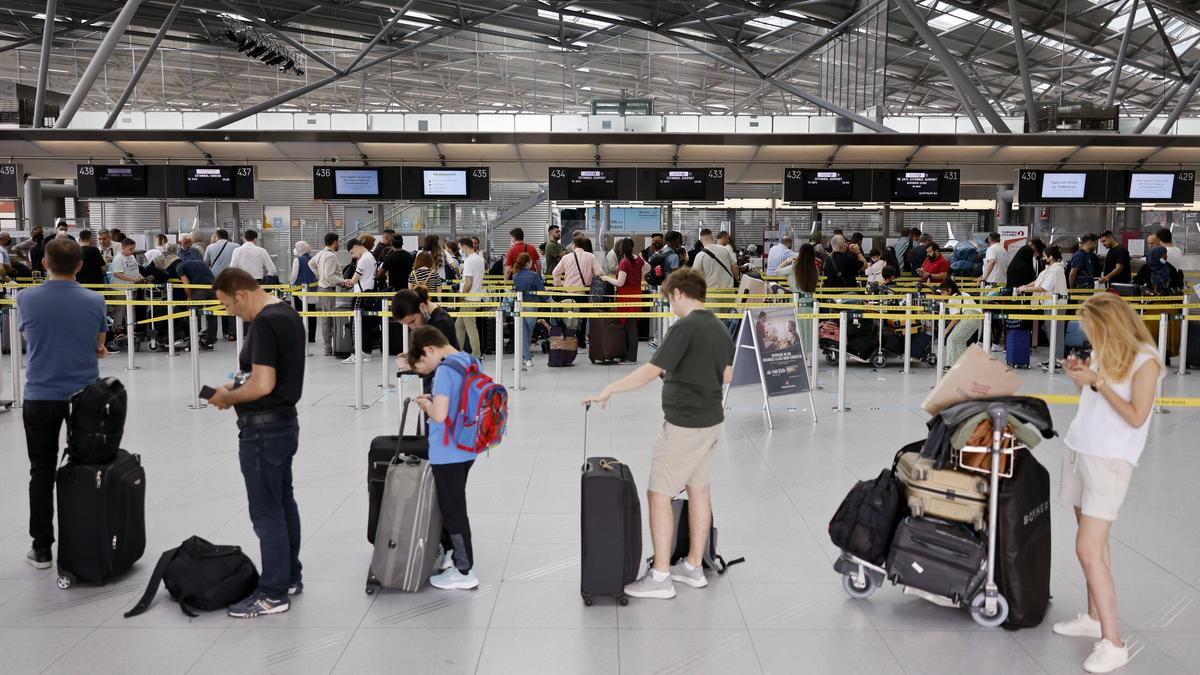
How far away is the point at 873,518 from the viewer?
488 cm

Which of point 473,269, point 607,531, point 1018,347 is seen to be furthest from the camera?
point 1018,347

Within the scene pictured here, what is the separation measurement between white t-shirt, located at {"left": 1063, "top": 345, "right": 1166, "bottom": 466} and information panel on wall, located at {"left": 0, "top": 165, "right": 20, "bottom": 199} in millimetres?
21576

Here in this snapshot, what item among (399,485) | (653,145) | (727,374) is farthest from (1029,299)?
(399,485)

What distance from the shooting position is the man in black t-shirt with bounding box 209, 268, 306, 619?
4.71m

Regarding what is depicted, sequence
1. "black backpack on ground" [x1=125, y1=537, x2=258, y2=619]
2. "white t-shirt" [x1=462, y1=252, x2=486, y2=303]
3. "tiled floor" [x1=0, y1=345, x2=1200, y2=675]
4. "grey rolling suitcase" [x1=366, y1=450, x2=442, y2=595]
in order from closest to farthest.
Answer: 1. "tiled floor" [x1=0, y1=345, x2=1200, y2=675]
2. "black backpack on ground" [x1=125, y1=537, x2=258, y2=619]
3. "grey rolling suitcase" [x1=366, y1=450, x2=442, y2=595]
4. "white t-shirt" [x1=462, y1=252, x2=486, y2=303]

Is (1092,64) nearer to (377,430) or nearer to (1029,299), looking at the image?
(1029,299)

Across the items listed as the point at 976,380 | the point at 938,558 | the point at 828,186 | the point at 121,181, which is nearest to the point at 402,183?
the point at 121,181

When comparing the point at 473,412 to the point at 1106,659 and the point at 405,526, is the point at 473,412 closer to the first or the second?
the point at 405,526

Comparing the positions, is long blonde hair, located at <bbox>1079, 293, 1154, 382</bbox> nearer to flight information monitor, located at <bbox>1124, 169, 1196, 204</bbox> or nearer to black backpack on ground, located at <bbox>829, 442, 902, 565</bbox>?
black backpack on ground, located at <bbox>829, 442, 902, 565</bbox>

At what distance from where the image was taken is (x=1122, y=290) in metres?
15.5

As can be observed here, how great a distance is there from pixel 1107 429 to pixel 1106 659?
972mm

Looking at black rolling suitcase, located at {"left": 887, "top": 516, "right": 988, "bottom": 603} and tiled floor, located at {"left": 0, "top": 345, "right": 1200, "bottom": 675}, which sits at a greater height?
black rolling suitcase, located at {"left": 887, "top": 516, "right": 988, "bottom": 603}

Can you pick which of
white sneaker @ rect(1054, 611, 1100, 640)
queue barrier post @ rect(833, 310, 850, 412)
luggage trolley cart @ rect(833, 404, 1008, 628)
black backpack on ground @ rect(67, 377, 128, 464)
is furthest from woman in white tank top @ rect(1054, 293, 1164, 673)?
queue barrier post @ rect(833, 310, 850, 412)

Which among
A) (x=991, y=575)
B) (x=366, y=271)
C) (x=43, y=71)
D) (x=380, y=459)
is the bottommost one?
(x=991, y=575)
